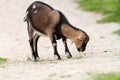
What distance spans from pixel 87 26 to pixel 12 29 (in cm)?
309

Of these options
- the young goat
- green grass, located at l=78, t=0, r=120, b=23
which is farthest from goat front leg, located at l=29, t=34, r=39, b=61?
→ green grass, located at l=78, t=0, r=120, b=23

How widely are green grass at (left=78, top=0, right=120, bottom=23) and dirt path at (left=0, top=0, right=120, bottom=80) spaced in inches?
21.0

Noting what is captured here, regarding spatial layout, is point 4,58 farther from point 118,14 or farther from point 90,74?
point 118,14

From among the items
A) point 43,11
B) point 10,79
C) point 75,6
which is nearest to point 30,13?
point 43,11

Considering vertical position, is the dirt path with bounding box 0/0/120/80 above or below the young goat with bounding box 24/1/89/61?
below

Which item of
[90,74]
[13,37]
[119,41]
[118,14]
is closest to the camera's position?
[90,74]

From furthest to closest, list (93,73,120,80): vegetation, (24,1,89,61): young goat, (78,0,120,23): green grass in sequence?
1. (78,0,120,23): green grass
2. (24,1,89,61): young goat
3. (93,73,120,80): vegetation

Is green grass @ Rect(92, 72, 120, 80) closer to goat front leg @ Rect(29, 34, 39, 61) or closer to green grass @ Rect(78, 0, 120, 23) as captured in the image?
goat front leg @ Rect(29, 34, 39, 61)

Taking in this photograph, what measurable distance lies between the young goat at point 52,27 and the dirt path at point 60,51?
0.47 metres

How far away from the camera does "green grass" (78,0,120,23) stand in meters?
27.4

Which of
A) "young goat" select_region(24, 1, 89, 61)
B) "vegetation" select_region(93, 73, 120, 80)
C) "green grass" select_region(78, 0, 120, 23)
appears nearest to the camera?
"vegetation" select_region(93, 73, 120, 80)

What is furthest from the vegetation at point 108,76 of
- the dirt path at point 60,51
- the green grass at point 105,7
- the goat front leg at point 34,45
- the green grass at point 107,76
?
the green grass at point 105,7

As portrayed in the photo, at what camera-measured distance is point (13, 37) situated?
24078 mm

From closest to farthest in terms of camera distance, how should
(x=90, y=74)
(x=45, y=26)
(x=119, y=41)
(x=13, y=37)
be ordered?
(x=90, y=74), (x=45, y=26), (x=119, y=41), (x=13, y=37)
